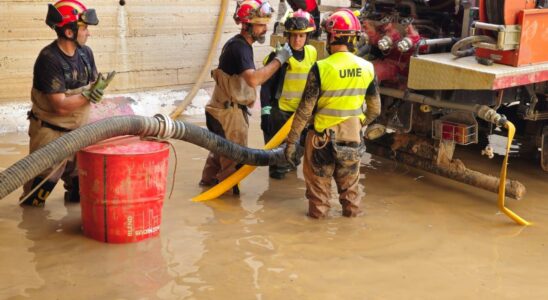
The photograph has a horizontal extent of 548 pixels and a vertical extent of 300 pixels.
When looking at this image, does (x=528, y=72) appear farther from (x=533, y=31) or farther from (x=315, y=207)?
(x=315, y=207)

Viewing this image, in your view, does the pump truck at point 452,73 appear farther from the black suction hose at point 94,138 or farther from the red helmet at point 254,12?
the black suction hose at point 94,138

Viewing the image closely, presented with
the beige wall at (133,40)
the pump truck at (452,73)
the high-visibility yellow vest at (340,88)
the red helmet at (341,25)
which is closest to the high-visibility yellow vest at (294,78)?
the pump truck at (452,73)

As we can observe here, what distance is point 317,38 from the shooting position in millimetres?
7707

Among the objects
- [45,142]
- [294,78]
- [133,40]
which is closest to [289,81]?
[294,78]

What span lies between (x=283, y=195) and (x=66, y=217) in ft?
6.51

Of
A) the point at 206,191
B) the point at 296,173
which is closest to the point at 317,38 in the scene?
the point at 296,173

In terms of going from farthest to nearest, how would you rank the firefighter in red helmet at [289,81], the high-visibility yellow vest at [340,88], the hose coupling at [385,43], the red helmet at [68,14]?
the hose coupling at [385,43] < the firefighter in red helmet at [289,81] < the high-visibility yellow vest at [340,88] < the red helmet at [68,14]

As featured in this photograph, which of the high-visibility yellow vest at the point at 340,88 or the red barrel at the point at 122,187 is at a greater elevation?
the high-visibility yellow vest at the point at 340,88

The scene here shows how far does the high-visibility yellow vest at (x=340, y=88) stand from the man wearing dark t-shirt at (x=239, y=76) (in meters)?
0.67

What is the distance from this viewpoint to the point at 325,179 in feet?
20.6

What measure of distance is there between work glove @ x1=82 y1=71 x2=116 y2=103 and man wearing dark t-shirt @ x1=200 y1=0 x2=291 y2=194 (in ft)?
4.26

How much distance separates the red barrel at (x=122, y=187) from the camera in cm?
534

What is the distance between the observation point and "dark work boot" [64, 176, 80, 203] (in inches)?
250

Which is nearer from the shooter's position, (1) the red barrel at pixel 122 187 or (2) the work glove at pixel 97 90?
(1) the red barrel at pixel 122 187
